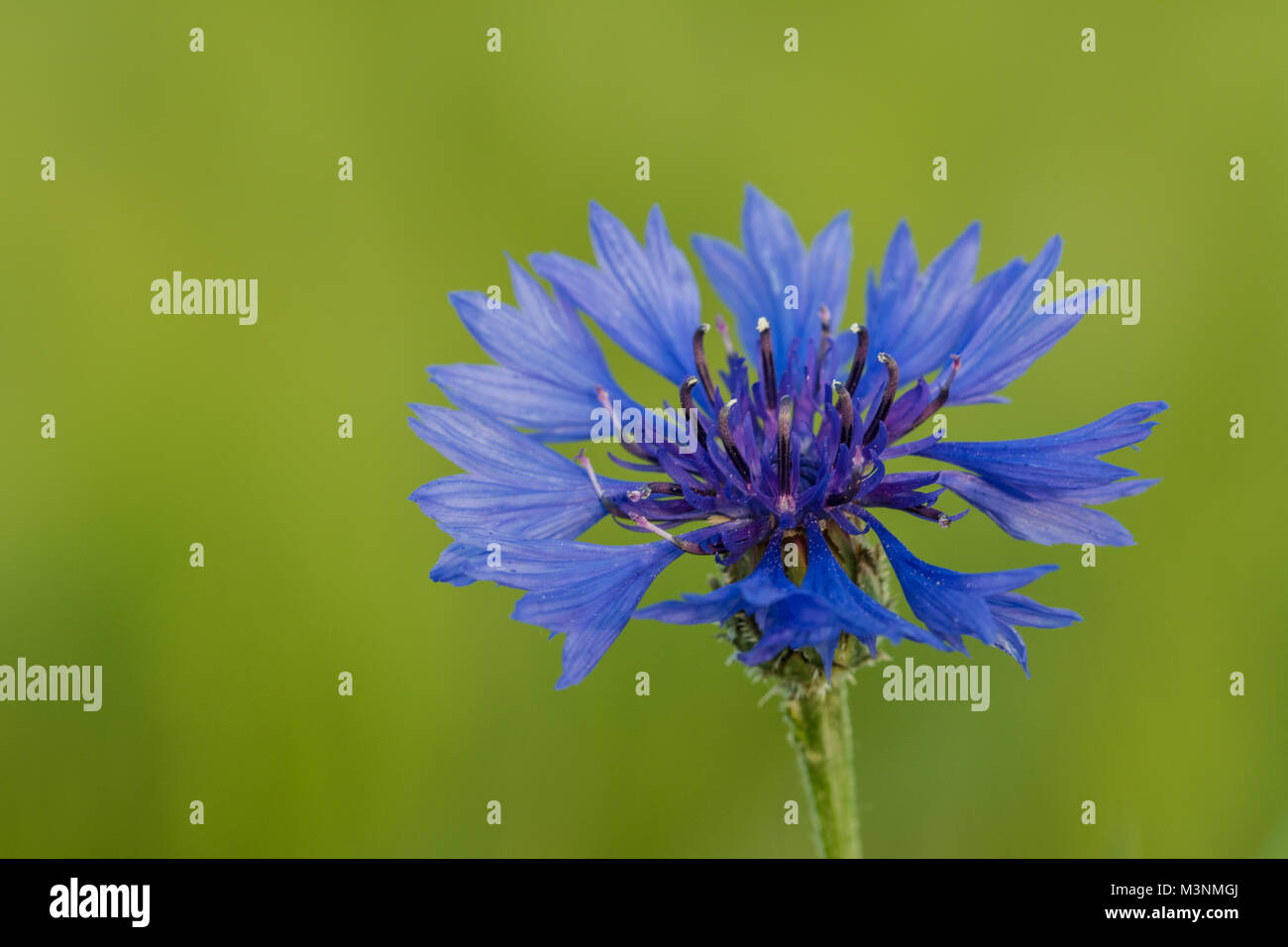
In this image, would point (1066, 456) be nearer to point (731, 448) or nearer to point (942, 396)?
point (942, 396)

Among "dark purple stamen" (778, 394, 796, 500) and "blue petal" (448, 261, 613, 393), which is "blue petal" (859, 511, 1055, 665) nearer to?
Answer: "dark purple stamen" (778, 394, 796, 500)

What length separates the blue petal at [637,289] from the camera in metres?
2.30

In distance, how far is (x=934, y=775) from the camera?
9.64 ft

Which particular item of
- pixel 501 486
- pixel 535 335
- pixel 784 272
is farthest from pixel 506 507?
pixel 784 272

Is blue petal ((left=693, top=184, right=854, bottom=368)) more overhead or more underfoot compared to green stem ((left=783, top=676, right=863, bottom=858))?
more overhead

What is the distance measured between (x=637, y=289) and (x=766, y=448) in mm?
451

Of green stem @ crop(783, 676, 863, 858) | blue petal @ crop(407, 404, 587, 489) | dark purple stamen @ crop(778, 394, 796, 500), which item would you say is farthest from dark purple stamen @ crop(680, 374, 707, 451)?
green stem @ crop(783, 676, 863, 858)

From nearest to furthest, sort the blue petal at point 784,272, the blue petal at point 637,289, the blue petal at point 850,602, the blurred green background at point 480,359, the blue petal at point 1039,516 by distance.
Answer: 1. the blue petal at point 850,602
2. the blue petal at point 1039,516
3. the blue petal at point 637,289
4. the blue petal at point 784,272
5. the blurred green background at point 480,359

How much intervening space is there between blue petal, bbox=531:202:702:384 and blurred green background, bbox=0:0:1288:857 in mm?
938

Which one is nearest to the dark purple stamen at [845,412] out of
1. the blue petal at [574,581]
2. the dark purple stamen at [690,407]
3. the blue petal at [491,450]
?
the dark purple stamen at [690,407]

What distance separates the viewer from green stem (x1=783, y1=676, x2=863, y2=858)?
2062 mm

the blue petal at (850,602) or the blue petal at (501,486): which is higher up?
the blue petal at (501,486)

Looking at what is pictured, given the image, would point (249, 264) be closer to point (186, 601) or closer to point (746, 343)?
point (186, 601)

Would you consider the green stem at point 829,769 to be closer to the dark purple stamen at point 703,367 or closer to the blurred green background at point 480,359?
the dark purple stamen at point 703,367
